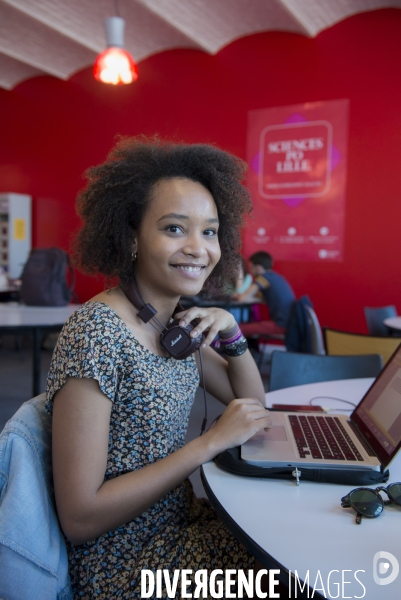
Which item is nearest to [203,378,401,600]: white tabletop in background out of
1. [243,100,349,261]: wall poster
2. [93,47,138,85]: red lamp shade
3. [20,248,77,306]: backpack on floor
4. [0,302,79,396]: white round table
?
[0,302,79,396]: white round table

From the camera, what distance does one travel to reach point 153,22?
6203mm

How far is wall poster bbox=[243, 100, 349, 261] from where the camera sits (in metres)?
5.90

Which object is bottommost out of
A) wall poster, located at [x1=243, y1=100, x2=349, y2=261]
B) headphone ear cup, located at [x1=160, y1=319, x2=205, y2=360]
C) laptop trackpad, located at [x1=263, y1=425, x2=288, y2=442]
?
laptop trackpad, located at [x1=263, y1=425, x2=288, y2=442]

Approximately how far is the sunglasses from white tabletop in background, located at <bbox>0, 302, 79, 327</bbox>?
2347mm

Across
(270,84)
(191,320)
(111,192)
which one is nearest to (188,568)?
(191,320)

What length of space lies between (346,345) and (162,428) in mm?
1988

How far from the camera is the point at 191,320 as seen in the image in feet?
4.43

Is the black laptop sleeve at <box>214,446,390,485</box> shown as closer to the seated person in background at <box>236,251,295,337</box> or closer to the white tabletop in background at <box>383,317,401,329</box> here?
the white tabletop in background at <box>383,317,401,329</box>

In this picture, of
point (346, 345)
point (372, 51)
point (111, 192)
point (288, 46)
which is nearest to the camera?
point (111, 192)

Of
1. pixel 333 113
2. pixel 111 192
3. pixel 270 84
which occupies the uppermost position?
pixel 270 84

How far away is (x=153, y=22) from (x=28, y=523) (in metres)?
6.49

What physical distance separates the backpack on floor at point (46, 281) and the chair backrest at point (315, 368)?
2547mm

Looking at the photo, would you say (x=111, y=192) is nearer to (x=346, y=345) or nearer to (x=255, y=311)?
(x=346, y=345)

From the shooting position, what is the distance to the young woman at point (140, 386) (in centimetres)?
101
